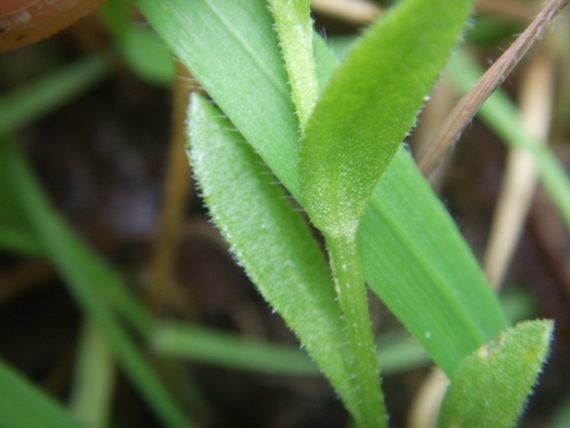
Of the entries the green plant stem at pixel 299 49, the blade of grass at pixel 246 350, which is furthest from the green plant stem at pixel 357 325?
the blade of grass at pixel 246 350

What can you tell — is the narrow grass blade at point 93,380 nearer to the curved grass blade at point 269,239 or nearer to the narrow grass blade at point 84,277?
the narrow grass blade at point 84,277

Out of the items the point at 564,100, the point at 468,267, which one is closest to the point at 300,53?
the point at 468,267

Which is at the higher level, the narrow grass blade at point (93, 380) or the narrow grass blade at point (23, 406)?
the narrow grass blade at point (23, 406)

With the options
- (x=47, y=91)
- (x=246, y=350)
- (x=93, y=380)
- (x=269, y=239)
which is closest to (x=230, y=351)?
(x=246, y=350)

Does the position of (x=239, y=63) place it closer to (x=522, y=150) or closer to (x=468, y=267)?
(x=468, y=267)

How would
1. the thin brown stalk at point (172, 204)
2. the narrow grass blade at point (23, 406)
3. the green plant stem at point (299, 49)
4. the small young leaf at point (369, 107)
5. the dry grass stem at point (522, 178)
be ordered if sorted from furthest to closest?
1. the dry grass stem at point (522, 178)
2. the thin brown stalk at point (172, 204)
3. the narrow grass blade at point (23, 406)
4. the green plant stem at point (299, 49)
5. the small young leaf at point (369, 107)

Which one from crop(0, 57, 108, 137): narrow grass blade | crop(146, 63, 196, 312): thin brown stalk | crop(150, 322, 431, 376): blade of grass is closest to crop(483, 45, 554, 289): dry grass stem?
crop(150, 322, 431, 376): blade of grass
